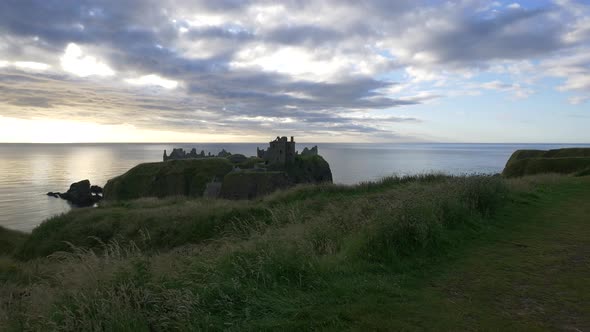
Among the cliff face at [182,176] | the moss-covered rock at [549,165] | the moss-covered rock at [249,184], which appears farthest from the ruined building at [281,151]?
the moss-covered rock at [549,165]

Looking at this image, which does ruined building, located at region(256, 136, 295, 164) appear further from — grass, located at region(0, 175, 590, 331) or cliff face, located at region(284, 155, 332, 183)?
grass, located at region(0, 175, 590, 331)

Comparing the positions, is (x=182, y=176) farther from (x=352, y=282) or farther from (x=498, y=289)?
(x=498, y=289)

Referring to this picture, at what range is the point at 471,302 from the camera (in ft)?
16.9

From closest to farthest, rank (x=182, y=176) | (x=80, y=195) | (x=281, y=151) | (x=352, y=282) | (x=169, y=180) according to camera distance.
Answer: (x=352, y=282)
(x=182, y=176)
(x=169, y=180)
(x=281, y=151)
(x=80, y=195)

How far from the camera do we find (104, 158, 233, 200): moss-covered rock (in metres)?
65.7

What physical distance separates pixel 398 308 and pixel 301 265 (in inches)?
65.6

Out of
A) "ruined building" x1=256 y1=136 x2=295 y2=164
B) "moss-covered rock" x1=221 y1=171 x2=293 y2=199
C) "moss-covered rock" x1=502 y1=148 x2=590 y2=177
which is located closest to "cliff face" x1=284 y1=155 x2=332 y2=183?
"ruined building" x1=256 y1=136 x2=295 y2=164

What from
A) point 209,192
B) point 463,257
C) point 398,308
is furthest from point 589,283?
point 209,192

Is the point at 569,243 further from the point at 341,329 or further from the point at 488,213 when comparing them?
the point at 341,329

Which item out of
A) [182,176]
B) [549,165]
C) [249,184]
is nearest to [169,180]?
[182,176]

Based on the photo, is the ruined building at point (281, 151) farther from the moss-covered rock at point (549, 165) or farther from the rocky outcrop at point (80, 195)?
the rocky outcrop at point (80, 195)

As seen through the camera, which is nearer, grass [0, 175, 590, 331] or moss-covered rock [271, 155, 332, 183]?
grass [0, 175, 590, 331]

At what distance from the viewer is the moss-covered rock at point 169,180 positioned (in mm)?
65713

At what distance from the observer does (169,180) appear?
67438 mm
